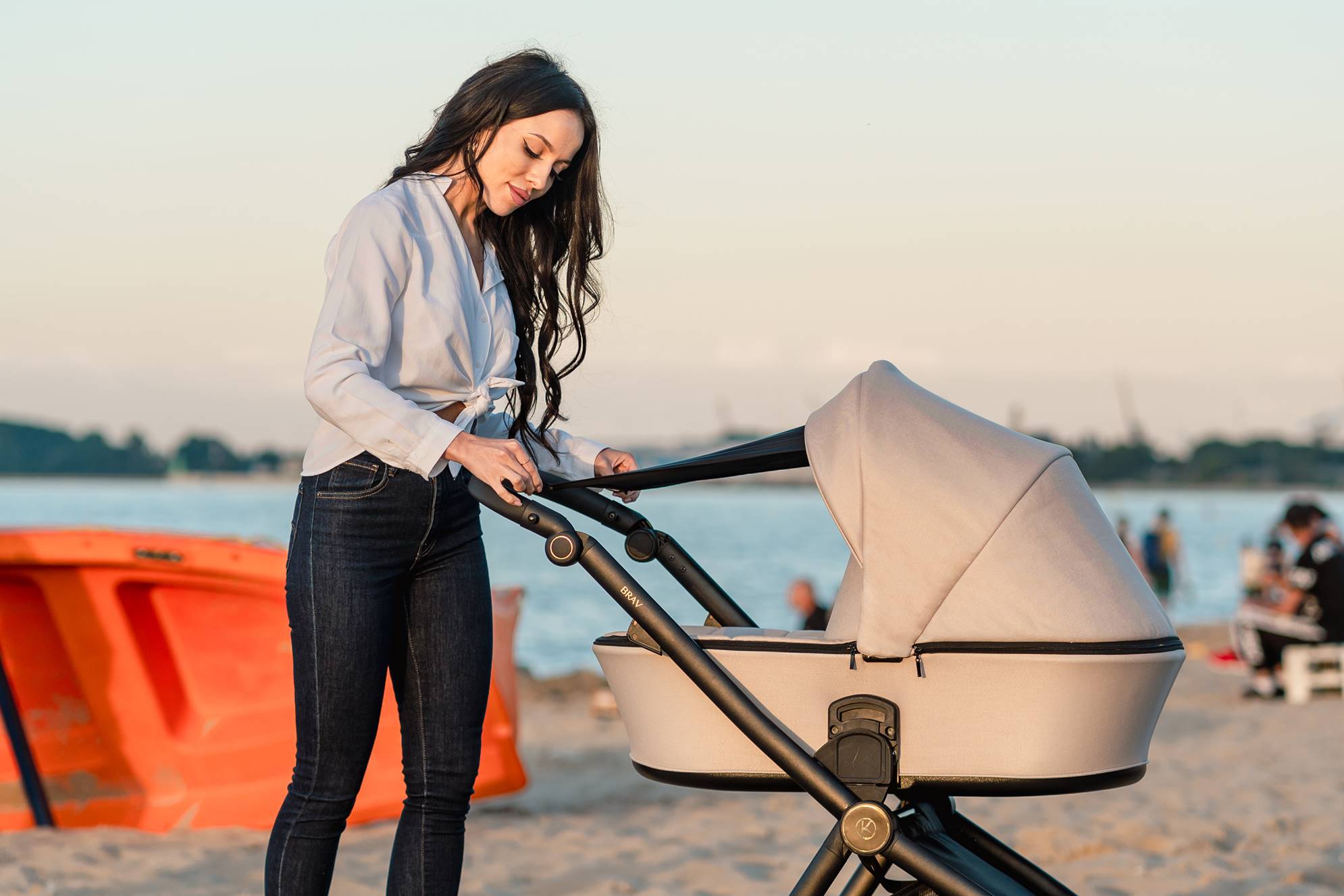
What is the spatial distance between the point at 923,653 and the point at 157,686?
3228mm

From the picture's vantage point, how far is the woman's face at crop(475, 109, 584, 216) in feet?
7.03

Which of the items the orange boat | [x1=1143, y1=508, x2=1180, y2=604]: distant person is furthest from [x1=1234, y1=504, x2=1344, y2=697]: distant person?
[x1=1143, y1=508, x2=1180, y2=604]: distant person

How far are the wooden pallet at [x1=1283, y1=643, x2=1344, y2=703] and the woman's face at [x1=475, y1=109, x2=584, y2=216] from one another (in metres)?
7.35

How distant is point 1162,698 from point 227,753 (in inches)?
130

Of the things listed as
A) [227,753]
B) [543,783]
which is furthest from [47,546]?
[543,783]

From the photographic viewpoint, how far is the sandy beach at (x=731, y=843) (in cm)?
352

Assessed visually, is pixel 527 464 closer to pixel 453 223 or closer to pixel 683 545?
pixel 453 223

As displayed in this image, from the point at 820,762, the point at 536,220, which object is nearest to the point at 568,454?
the point at 536,220

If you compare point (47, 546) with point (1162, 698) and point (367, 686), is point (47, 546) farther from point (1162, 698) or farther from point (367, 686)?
point (1162, 698)

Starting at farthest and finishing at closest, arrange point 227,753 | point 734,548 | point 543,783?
1. point 734,548
2. point 543,783
3. point 227,753

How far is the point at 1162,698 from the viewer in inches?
81.1

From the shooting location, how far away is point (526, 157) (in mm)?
2158

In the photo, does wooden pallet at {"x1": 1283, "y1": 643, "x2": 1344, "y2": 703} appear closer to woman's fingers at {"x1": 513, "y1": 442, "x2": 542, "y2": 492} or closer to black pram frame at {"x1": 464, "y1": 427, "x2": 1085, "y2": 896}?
black pram frame at {"x1": 464, "y1": 427, "x2": 1085, "y2": 896}

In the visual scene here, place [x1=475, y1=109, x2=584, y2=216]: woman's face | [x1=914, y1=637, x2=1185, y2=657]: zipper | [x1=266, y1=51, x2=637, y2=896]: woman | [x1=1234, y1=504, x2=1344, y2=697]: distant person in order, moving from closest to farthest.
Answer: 1. [x1=914, y1=637, x2=1185, y2=657]: zipper
2. [x1=266, y1=51, x2=637, y2=896]: woman
3. [x1=475, y1=109, x2=584, y2=216]: woman's face
4. [x1=1234, y1=504, x2=1344, y2=697]: distant person
